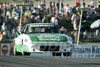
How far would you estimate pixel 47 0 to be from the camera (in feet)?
123

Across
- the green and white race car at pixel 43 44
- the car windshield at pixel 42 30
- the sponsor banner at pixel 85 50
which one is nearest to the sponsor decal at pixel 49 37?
the green and white race car at pixel 43 44

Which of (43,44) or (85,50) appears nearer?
(43,44)

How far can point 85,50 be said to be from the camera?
40.3 ft

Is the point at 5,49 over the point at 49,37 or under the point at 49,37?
under

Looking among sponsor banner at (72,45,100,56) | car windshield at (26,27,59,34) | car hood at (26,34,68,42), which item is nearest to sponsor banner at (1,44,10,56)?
car hood at (26,34,68,42)

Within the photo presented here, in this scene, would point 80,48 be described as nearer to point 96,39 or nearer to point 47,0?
point 96,39

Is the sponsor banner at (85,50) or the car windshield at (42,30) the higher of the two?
the car windshield at (42,30)

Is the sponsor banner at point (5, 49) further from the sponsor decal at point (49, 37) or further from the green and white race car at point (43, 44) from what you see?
the sponsor decal at point (49, 37)

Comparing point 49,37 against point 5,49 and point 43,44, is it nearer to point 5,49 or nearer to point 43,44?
point 43,44

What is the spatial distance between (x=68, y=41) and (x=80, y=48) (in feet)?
2.11

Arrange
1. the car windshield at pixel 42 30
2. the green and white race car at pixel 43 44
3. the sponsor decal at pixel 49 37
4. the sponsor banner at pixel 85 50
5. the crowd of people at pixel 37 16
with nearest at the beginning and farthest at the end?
the green and white race car at pixel 43 44, the sponsor decal at pixel 49 37, the sponsor banner at pixel 85 50, the car windshield at pixel 42 30, the crowd of people at pixel 37 16

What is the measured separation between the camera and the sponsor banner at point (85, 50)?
12212 mm

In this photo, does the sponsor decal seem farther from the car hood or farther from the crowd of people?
the crowd of people

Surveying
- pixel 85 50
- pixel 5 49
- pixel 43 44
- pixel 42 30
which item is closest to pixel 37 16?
pixel 42 30
